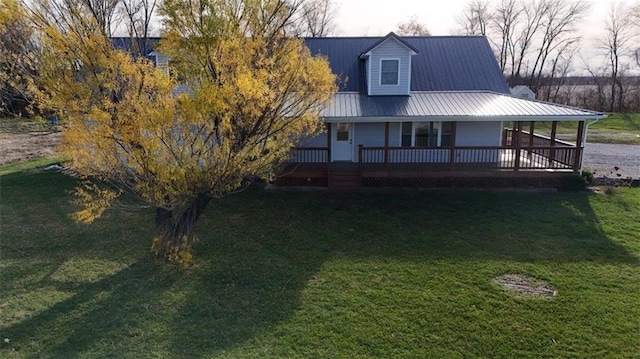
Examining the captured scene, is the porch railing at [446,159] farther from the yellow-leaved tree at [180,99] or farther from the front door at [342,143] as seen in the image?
the yellow-leaved tree at [180,99]

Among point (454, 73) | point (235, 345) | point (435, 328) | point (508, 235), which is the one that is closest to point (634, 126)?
point (454, 73)

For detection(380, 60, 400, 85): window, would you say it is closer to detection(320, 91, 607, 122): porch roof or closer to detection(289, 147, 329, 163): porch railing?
detection(320, 91, 607, 122): porch roof

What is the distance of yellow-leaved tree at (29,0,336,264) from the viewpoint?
23.2ft

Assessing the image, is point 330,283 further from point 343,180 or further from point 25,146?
point 25,146

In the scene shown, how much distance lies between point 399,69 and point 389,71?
40 centimetres

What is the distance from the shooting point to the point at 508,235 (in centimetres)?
1069

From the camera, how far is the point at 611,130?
29.5 meters

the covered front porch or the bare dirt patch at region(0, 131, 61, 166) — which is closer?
the covered front porch

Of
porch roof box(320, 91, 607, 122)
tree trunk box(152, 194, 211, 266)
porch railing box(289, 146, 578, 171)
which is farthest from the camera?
porch railing box(289, 146, 578, 171)

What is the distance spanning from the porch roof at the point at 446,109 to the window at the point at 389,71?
659 millimetres

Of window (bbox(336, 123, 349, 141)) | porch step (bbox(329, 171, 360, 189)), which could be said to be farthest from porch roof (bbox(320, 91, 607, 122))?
porch step (bbox(329, 171, 360, 189))

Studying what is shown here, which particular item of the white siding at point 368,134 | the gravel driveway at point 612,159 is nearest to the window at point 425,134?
the white siding at point 368,134

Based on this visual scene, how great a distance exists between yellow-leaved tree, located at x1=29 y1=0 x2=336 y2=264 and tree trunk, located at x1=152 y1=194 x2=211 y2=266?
84mm

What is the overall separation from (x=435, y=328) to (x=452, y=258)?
291 cm
